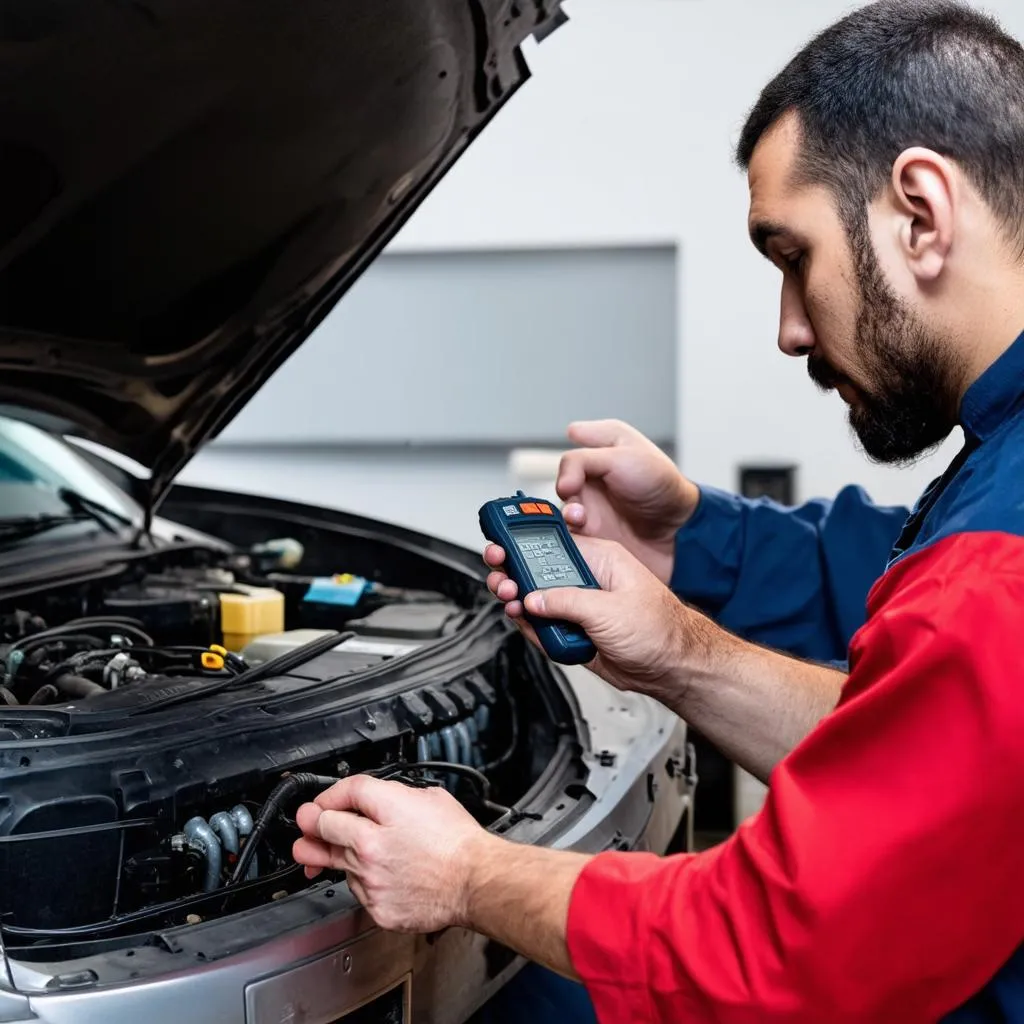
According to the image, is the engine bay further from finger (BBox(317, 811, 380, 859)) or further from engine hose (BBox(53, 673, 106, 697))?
finger (BBox(317, 811, 380, 859))

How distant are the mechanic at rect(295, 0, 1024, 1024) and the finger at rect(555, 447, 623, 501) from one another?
40cm

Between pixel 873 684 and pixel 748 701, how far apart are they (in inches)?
21.8

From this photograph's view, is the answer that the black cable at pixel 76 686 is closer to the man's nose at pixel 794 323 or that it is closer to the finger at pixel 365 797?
the finger at pixel 365 797

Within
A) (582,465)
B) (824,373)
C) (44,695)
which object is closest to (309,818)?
(44,695)

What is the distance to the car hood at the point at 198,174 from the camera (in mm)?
1365

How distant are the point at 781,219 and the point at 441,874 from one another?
0.70 metres

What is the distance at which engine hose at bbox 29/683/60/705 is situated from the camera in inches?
56.3

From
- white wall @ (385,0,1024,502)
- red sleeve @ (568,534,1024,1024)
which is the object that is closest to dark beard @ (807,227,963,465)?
red sleeve @ (568,534,1024,1024)

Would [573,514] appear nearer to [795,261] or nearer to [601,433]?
[601,433]

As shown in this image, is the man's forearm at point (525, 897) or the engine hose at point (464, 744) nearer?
the man's forearm at point (525, 897)

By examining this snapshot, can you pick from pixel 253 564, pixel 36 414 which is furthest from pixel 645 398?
pixel 36 414

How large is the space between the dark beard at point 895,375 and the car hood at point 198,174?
0.66m

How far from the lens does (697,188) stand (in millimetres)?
4539

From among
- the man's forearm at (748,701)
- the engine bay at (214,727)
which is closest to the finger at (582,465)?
the engine bay at (214,727)
